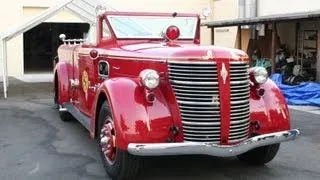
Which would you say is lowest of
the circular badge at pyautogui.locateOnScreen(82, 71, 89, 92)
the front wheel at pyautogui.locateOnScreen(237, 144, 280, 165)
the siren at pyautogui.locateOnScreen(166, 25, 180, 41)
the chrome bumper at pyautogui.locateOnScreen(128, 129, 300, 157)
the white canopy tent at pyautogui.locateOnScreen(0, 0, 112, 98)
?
the front wheel at pyautogui.locateOnScreen(237, 144, 280, 165)

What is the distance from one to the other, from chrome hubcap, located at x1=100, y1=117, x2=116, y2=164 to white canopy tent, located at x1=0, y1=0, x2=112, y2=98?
8.32 metres

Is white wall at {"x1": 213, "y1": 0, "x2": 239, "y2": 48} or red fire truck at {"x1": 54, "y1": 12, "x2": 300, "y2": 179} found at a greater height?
white wall at {"x1": 213, "y1": 0, "x2": 239, "y2": 48}

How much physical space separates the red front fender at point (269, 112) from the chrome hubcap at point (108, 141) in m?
1.59

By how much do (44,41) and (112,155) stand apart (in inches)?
812

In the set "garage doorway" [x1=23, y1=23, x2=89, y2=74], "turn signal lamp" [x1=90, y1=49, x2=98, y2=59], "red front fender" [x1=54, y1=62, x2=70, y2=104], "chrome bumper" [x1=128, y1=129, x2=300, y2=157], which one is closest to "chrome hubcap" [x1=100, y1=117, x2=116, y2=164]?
"chrome bumper" [x1=128, y1=129, x2=300, y2=157]

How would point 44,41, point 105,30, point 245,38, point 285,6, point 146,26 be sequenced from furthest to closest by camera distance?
point 44,41 → point 245,38 → point 285,6 → point 105,30 → point 146,26

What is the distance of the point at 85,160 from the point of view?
22.6 feet

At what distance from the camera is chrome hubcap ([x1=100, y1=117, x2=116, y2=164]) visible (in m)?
5.89

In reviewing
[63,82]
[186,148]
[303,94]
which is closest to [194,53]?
[186,148]

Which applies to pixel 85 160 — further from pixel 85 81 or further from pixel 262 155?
pixel 262 155

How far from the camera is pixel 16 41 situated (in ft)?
70.0

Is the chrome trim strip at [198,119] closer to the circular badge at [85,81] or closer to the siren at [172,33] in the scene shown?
the siren at [172,33]

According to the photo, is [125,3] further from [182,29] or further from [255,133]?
[255,133]

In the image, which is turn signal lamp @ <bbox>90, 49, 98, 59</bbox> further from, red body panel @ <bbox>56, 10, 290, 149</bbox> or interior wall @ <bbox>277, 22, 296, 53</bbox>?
interior wall @ <bbox>277, 22, 296, 53</bbox>
